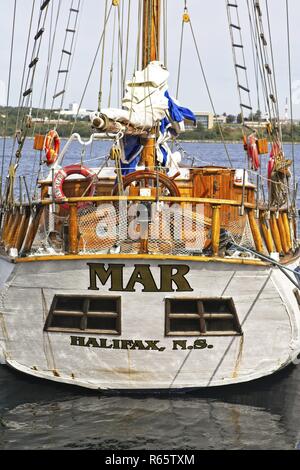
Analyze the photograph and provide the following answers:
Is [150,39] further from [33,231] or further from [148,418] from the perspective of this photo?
[148,418]

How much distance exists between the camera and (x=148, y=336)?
13359 millimetres

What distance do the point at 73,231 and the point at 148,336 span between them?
6.36 feet

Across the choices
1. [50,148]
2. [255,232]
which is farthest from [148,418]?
[50,148]

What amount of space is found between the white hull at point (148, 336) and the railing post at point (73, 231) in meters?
0.27

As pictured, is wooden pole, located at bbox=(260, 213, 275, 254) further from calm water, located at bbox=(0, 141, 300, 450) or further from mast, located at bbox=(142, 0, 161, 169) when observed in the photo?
calm water, located at bbox=(0, 141, 300, 450)

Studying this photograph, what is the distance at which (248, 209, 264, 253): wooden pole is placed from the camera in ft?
46.0

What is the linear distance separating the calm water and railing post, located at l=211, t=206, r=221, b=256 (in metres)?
2.45

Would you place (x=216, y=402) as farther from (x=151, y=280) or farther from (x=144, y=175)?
(x=144, y=175)

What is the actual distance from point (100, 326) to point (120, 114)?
11.4 ft

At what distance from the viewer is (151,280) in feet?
43.0

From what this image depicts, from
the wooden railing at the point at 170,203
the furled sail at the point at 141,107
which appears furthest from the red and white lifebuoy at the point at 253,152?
the furled sail at the point at 141,107

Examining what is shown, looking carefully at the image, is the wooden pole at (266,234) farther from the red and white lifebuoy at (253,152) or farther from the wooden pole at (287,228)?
the red and white lifebuoy at (253,152)

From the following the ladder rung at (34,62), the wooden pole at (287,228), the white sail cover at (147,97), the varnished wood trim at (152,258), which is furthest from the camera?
the ladder rung at (34,62)

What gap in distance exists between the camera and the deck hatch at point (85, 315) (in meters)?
13.3
